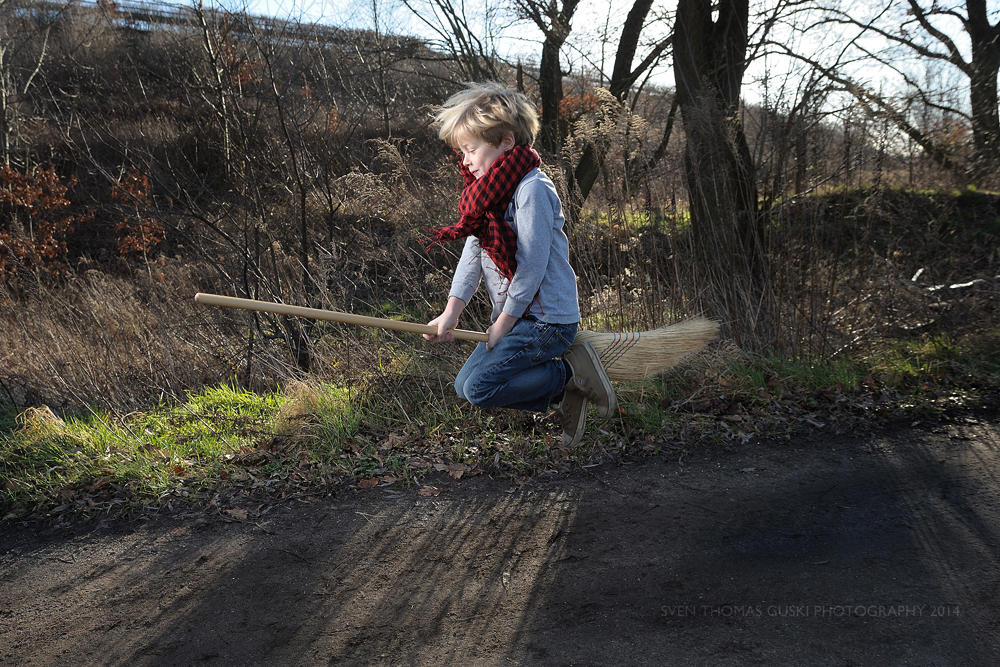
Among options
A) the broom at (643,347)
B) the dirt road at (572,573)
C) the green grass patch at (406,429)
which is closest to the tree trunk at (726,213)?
the green grass patch at (406,429)

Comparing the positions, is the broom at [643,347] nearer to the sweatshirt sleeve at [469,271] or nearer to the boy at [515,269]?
the boy at [515,269]

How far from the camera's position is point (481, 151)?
3.13 meters

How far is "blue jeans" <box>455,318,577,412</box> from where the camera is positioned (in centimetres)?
332

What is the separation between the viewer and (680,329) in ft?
13.3

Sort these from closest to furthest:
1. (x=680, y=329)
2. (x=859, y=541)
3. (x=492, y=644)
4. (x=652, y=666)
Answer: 1. (x=652, y=666)
2. (x=492, y=644)
3. (x=859, y=541)
4. (x=680, y=329)

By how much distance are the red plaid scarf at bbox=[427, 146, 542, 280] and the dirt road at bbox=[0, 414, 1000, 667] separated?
53.1 inches

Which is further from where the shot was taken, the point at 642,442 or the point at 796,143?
the point at 796,143

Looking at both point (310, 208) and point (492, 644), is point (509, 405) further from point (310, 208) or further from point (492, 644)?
point (310, 208)

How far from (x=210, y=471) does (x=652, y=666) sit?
9.45 feet

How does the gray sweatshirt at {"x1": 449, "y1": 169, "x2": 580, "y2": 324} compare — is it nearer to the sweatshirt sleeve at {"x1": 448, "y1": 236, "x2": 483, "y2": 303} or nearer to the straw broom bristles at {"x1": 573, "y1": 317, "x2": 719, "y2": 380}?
the sweatshirt sleeve at {"x1": 448, "y1": 236, "x2": 483, "y2": 303}

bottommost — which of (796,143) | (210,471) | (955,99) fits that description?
(210,471)

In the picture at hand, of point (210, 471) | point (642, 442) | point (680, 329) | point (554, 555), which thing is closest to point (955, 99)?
point (680, 329)

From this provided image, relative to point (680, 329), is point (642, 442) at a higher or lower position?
lower

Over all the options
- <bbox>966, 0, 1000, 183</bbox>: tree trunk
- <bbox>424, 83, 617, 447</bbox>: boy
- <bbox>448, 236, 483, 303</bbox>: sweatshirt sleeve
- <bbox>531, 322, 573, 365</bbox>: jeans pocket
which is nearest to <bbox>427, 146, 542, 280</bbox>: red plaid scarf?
<bbox>424, 83, 617, 447</bbox>: boy
